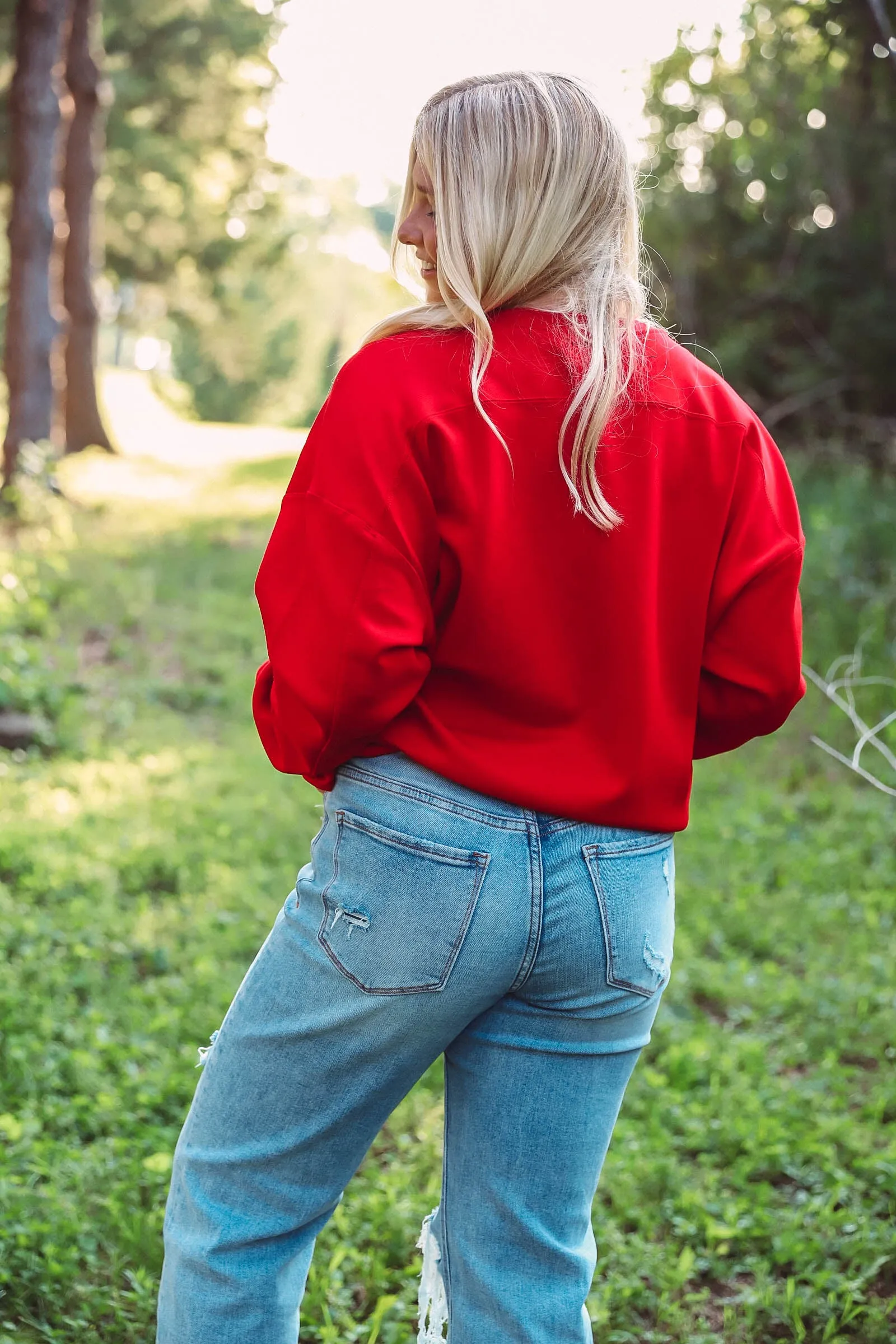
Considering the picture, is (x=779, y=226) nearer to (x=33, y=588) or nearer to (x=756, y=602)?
(x=33, y=588)

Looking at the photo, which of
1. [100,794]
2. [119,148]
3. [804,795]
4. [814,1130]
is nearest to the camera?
[814,1130]

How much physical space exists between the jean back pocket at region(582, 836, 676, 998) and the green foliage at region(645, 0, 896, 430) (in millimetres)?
7214

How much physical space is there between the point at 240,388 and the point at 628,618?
38486 millimetres

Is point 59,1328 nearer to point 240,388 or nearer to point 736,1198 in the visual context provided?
point 736,1198

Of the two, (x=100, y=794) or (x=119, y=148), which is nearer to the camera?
(x=100, y=794)

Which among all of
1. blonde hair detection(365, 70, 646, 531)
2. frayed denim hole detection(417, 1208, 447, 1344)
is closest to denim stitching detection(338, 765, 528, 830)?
blonde hair detection(365, 70, 646, 531)

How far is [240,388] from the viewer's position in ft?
126

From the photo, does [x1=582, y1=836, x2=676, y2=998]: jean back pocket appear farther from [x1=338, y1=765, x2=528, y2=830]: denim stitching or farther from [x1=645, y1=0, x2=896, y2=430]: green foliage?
[x1=645, y1=0, x2=896, y2=430]: green foliage

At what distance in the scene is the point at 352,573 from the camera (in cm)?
147

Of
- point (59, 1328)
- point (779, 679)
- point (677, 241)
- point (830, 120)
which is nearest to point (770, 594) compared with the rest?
point (779, 679)

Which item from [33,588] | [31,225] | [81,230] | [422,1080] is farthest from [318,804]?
[81,230]

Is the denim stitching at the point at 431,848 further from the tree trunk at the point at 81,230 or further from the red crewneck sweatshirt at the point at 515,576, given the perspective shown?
the tree trunk at the point at 81,230

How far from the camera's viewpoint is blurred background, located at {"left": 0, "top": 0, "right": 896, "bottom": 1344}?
9.41ft

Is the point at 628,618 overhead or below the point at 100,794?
overhead
